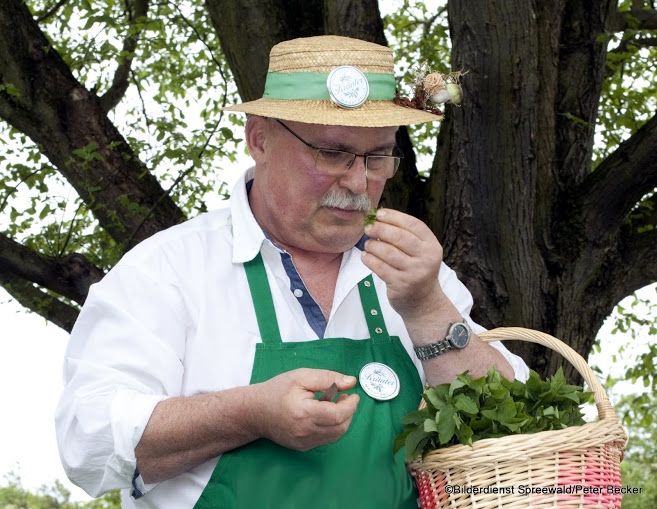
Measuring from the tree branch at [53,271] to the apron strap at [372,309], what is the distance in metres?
2.24

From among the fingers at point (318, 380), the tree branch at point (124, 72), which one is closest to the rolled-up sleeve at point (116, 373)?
the fingers at point (318, 380)

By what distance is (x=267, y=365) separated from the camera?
250 centimetres

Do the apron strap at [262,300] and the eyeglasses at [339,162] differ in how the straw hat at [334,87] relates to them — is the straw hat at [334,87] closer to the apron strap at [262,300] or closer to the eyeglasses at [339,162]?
the eyeglasses at [339,162]

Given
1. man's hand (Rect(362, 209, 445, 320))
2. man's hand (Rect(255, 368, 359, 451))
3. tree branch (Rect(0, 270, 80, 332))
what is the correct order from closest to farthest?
man's hand (Rect(255, 368, 359, 451)) → man's hand (Rect(362, 209, 445, 320)) → tree branch (Rect(0, 270, 80, 332))

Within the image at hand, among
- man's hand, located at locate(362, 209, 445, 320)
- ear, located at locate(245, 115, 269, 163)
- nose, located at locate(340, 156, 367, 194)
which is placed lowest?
man's hand, located at locate(362, 209, 445, 320)

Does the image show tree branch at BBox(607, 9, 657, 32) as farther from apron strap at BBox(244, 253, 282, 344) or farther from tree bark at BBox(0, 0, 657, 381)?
apron strap at BBox(244, 253, 282, 344)

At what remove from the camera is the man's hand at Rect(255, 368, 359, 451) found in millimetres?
2113

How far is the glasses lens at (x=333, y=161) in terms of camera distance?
2.67 m

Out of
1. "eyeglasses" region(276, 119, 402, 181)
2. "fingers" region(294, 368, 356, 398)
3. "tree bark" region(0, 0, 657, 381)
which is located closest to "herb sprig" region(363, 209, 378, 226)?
"eyeglasses" region(276, 119, 402, 181)

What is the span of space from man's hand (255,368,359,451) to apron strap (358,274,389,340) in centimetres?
51

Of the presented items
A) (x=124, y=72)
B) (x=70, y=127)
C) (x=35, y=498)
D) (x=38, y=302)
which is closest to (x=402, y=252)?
(x=70, y=127)

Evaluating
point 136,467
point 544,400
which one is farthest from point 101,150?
→ point 544,400

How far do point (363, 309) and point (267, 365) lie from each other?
382mm

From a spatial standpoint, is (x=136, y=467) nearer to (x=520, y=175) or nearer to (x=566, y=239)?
(x=520, y=175)
